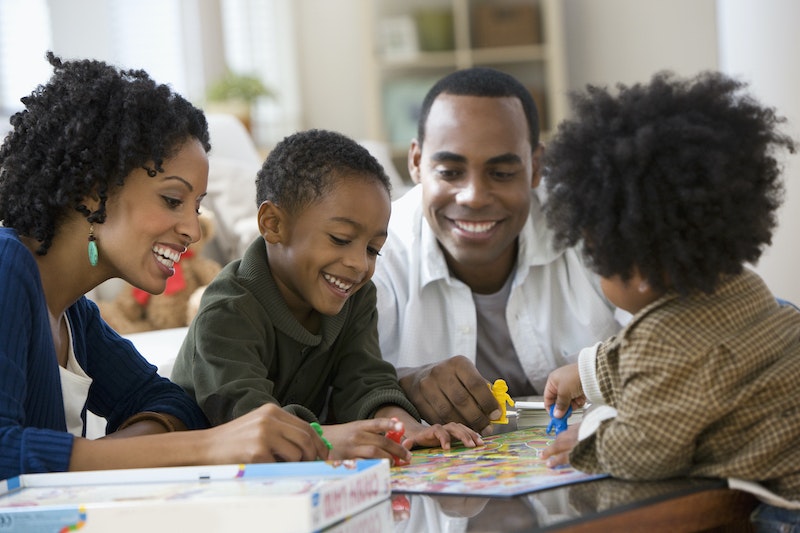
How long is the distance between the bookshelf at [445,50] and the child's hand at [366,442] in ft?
14.5

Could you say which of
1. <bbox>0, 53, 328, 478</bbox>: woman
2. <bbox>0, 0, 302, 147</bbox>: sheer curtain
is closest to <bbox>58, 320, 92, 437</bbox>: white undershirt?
<bbox>0, 53, 328, 478</bbox>: woman

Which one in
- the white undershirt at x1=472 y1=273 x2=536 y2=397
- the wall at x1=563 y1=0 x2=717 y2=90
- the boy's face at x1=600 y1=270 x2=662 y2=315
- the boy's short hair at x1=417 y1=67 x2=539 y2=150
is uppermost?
the wall at x1=563 y1=0 x2=717 y2=90

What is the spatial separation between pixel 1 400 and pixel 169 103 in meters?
0.46

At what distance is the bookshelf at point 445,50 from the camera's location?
5586 mm

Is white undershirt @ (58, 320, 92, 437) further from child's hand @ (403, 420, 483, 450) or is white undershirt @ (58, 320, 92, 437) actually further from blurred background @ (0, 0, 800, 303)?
blurred background @ (0, 0, 800, 303)

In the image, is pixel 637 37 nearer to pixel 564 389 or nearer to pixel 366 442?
pixel 564 389

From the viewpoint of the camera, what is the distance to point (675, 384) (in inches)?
39.5

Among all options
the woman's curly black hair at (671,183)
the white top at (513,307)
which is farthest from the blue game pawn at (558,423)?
the white top at (513,307)

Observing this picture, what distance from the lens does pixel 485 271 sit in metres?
2.11

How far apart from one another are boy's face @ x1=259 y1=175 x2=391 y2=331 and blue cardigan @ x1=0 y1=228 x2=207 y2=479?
237 millimetres

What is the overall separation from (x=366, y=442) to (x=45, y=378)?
0.38 meters

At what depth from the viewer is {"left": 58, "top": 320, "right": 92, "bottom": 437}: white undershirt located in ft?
4.48

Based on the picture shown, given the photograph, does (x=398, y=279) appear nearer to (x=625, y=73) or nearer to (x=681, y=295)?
(x=681, y=295)

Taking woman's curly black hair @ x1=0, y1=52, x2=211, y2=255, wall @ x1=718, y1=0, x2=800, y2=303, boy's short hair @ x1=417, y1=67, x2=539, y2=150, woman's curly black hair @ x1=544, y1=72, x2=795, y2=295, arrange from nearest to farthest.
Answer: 1. woman's curly black hair @ x1=544, y1=72, x2=795, y2=295
2. woman's curly black hair @ x1=0, y1=52, x2=211, y2=255
3. boy's short hair @ x1=417, y1=67, x2=539, y2=150
4. wall @ x1=718, y1=0, x2=800, y2=303
